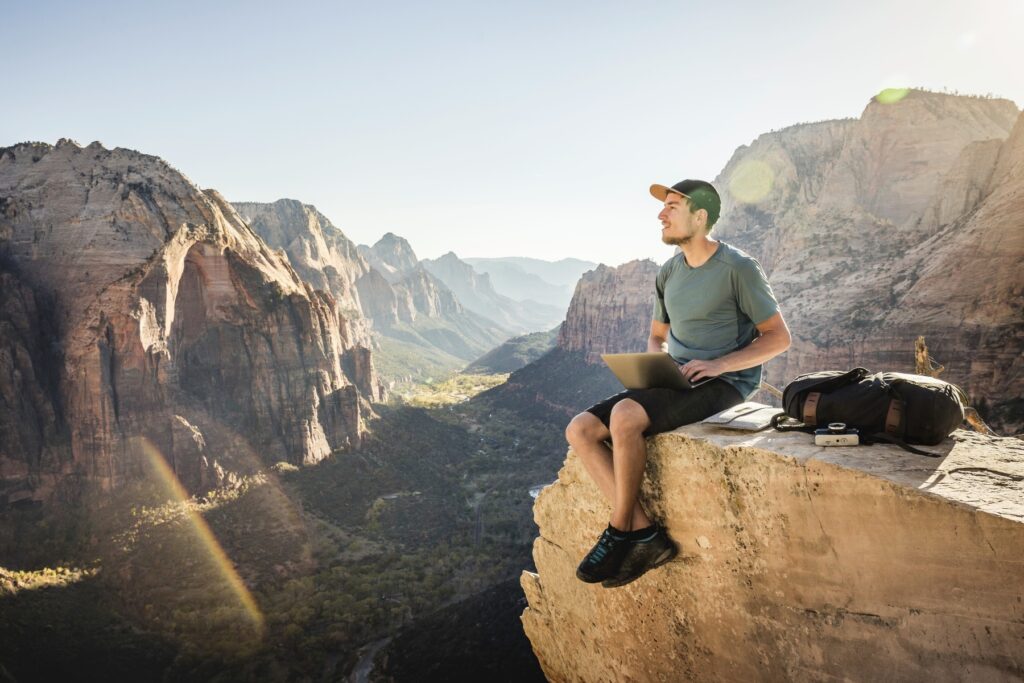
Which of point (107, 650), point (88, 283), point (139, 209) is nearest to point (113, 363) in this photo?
point (88, 283)

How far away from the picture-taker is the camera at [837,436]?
130 inches

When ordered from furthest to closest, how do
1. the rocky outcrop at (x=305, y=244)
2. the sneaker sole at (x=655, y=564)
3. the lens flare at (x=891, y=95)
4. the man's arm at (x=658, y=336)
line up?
the rocky outcrop at (x=305, y=244) → the lens flare at (x=891, y=95) → the man's arm at (x=658, y=336) → the sneaker sole at (x=655, y=564)

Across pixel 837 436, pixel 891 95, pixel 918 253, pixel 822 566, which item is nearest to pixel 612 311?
pixel 891 95

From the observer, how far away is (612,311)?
345 ft

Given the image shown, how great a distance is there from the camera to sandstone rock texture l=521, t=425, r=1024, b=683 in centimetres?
251

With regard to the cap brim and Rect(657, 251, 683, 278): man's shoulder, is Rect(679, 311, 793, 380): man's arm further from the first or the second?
the cap brim

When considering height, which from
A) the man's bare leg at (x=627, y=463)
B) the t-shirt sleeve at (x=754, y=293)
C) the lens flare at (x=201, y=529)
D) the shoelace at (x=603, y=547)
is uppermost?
the t-shirt sleeve at (x=754, y=293)

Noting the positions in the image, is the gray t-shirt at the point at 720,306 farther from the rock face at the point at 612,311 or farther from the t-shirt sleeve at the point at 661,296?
the rock face at the point at 612,311

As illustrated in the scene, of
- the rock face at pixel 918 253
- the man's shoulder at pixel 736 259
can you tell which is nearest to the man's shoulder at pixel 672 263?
the man's shoulder at pixel 736 259

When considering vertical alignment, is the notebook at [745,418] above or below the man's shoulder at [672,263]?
below

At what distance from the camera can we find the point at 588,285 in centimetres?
11275

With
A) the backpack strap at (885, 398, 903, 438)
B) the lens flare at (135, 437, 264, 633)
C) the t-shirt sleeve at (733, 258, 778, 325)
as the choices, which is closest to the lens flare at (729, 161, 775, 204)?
the lens flare at (135, 437, 264, 633)

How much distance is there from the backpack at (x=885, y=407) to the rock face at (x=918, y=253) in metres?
29.8

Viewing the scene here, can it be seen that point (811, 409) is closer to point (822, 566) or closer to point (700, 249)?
point (822, 566)
